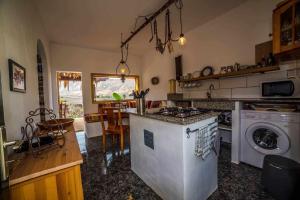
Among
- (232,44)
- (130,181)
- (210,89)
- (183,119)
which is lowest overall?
(130,181)

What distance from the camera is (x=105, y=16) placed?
274 centimetres

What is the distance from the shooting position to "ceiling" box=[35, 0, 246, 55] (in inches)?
93.8

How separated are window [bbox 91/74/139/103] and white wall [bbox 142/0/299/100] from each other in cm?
227

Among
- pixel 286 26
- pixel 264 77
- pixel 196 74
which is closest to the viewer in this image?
pixel 286 26

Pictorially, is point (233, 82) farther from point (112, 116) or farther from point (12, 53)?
point (12, 53)

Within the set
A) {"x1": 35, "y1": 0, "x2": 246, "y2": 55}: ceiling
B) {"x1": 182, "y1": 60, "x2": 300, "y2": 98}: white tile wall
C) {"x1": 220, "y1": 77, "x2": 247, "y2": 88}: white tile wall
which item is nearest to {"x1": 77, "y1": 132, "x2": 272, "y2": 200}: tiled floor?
{"x1": 182, "y1": 60, "x2": 300, "y2": 98}: white tile wall

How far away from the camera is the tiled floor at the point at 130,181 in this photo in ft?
5.14

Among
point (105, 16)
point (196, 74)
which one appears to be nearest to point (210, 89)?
point (196, 74)

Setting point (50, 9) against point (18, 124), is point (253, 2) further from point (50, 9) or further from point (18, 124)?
point (18, 124)

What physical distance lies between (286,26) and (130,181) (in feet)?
9.89

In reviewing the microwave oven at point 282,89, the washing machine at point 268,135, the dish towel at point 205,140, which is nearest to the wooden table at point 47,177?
the dish towel at point 205,140

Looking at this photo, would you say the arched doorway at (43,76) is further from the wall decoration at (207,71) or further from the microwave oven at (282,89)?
the microwave oven at (282,89)

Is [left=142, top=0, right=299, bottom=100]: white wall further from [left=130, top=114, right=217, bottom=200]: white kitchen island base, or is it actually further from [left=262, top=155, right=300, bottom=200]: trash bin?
[left=130, top=114, right=217, bottom=200]: white kitchen island base

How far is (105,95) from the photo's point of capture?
4945 mm
